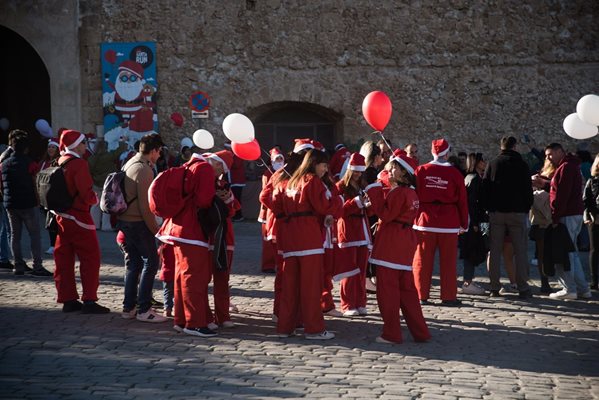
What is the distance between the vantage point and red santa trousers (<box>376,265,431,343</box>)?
25.5 feet

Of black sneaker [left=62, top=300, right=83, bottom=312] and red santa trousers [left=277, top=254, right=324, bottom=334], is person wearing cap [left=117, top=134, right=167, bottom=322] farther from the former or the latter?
red santa trousers [left=277, top=254, right=324, bottom=334]

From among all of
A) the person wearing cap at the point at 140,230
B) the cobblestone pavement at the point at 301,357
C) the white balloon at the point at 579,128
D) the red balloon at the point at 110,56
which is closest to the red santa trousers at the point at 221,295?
the cobblestone pavement at the point at 301,357

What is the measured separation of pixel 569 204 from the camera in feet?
33.1

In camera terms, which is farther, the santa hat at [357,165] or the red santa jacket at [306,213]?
the santa hat at [357,165]

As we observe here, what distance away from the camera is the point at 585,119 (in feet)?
32.3

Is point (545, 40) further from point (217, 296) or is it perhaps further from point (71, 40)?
point (217, 296)

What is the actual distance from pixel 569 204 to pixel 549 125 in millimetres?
9377

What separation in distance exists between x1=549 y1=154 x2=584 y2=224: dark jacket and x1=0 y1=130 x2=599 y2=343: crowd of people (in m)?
0.02

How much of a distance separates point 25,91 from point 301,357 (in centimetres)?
1923

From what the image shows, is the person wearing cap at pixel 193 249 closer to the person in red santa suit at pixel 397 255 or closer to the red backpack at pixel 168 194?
the red backpack at pixel 168 194

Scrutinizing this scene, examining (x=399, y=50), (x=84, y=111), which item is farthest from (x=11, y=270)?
(x=399, y=50)

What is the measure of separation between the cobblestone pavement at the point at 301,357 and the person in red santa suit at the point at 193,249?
0.71 ft

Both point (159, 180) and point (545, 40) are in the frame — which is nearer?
point (159, 180)

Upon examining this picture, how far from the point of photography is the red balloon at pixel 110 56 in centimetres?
1936
